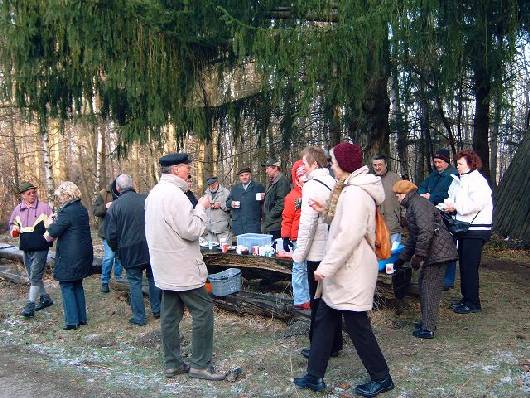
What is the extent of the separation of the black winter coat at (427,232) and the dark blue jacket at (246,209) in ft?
11.1

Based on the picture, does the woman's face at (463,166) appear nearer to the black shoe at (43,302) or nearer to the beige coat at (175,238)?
the beige coat at (175,238)

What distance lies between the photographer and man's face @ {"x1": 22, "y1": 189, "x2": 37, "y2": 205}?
7.16 m

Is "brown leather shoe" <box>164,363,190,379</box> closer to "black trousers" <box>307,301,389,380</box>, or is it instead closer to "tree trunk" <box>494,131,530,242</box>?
"black trousers" <box>307,301,389,380</box>

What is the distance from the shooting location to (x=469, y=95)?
13.3 metres

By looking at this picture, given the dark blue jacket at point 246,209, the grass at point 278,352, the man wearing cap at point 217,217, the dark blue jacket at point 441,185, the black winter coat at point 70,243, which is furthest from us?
the man wearing cap at point 217,217

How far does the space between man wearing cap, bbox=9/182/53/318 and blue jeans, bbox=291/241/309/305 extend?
3.45m

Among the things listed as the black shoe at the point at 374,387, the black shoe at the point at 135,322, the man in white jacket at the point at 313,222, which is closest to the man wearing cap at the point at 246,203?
the black shoe at the point at 135,322

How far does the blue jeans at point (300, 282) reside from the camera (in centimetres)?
593

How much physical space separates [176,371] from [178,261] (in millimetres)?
1058

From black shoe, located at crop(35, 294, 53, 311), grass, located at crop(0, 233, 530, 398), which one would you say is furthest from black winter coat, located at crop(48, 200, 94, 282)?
black shoe, located at crop(35, 294, 53, 311)

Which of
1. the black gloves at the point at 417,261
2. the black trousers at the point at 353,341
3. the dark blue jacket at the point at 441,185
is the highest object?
the dark blue jacket at the point at 441,185

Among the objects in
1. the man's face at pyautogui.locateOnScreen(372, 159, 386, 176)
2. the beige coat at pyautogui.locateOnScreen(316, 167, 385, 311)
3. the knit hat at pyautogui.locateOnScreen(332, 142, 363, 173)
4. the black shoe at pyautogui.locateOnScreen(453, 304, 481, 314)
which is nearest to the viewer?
the beige coat at pyautogui.locateOnScreen(316, 167, 385, 311)

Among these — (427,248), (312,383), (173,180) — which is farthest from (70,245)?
(427,248)

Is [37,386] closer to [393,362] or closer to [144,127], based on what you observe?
[393,362]
